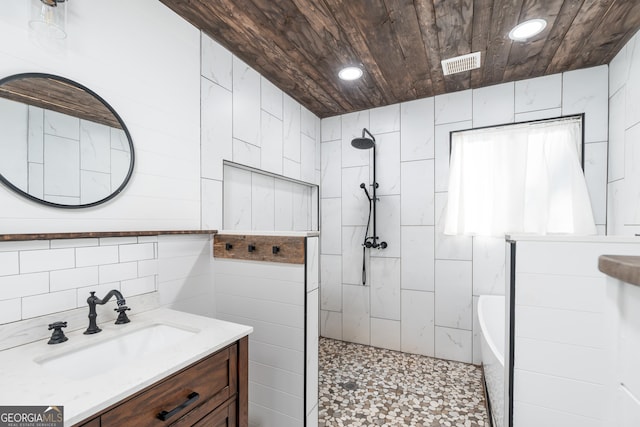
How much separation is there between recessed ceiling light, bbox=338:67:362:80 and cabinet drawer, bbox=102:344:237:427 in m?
2.10

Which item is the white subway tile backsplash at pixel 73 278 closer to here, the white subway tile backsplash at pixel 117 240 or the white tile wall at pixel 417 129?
the white subway tile backsplash at pixel 117 240

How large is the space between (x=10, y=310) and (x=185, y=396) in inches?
29.8

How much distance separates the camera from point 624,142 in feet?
6.57

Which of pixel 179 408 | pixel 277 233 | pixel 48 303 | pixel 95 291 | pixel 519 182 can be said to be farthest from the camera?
pixel 519 182

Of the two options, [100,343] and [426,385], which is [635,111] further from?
[100,343]

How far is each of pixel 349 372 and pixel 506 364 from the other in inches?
66.0

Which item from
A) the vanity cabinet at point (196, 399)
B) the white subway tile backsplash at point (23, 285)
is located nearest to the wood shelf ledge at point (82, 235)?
the white subway tile backsplash at point (23, 285)

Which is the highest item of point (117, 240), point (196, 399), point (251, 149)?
point (251, 149)

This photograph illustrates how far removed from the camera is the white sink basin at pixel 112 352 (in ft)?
3.43

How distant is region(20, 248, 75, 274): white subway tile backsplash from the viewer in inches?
44.0

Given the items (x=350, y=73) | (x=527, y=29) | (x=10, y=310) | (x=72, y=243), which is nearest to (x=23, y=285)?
(x=10, y=310)

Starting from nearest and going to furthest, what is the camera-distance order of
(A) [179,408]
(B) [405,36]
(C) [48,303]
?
(A) [179,408]
(C) [48,303]
(B) [405,36]

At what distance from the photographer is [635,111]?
6.07 ft

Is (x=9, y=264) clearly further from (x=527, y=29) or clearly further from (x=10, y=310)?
(x=527, y=29)
